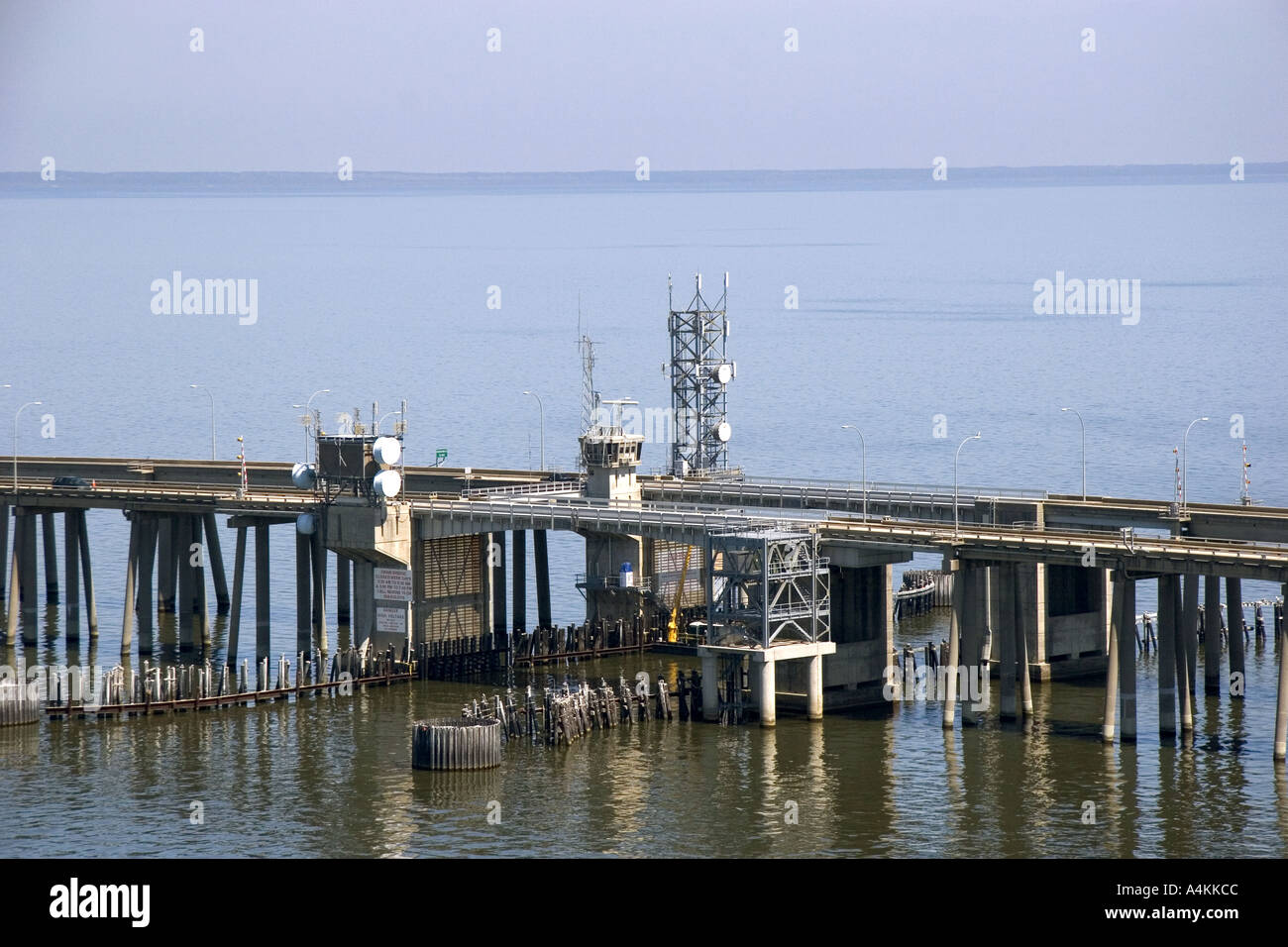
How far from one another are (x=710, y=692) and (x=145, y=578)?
107 ft

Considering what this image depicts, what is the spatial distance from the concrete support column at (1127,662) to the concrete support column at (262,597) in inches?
1498

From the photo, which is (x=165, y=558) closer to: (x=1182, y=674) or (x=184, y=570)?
(x=184, y=570)

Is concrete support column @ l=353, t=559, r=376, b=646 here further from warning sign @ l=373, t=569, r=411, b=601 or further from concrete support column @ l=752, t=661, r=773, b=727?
concrete support column @ l=752, t=661, r=773, b=727

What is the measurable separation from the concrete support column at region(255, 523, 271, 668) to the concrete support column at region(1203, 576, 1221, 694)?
132ft

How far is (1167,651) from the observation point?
76.8 meters

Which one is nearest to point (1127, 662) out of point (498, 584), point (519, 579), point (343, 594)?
point (498, 584)

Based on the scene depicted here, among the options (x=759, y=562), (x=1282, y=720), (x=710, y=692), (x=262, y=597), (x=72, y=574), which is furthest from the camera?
(x=72, y=574)

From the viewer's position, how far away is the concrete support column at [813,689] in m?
83.9

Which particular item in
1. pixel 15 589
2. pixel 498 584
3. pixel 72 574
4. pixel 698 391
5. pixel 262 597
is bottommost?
Answer: pixel 262 597

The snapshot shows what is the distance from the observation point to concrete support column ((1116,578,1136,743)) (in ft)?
251

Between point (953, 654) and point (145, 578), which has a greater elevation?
point (145, 578)

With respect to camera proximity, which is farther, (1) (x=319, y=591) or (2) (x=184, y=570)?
(2) (x=184, y=570)
